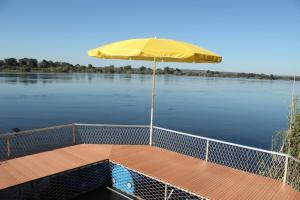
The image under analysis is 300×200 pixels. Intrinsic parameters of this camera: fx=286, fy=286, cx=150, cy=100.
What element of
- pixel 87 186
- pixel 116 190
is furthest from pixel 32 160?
pixel 116 190

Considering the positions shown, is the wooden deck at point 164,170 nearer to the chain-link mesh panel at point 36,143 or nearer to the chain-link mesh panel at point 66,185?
the chain-link mesh panel at point 66,185

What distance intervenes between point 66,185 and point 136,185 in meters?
1.76

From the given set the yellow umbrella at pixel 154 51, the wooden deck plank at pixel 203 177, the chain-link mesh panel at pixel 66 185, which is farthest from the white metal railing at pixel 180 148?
the yellow umbrella at pixel 154 51

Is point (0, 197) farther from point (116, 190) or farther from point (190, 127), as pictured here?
point (190, 127)

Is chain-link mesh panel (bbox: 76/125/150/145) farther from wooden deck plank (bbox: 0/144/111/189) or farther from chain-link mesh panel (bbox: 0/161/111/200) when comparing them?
chain-link mesh panel (bbox: 0/161/111/200)

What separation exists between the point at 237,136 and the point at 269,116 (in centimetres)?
1132

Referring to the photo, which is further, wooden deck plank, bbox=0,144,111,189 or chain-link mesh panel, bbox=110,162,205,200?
chain-link mesh panel, bbox=110,162,205,200

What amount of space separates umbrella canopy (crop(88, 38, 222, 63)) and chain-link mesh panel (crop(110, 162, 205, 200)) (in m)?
2.82

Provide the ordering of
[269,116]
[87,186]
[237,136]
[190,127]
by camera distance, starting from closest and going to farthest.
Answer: [87,186], [237,136], [190,127], [269,116]

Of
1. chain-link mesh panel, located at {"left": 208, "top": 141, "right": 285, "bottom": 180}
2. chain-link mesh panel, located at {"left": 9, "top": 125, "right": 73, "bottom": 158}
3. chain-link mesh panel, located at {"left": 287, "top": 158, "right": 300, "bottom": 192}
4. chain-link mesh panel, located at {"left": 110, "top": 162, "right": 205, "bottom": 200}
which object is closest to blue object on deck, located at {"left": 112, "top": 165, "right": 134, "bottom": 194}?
chain-link mesh panel, located at {"left": 110, "top": 162, "right": 205, "bottom": 200}

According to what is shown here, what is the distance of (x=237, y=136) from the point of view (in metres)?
25.4

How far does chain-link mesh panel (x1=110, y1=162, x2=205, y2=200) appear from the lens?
23.3 ft

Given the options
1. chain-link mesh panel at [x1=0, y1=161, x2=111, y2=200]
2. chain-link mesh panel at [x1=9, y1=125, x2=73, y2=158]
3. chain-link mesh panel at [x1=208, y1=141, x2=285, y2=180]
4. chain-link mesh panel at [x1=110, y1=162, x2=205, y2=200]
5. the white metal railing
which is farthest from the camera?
chain-link mesh panel at [x1=9, y1=125, x2=73, y2=158]

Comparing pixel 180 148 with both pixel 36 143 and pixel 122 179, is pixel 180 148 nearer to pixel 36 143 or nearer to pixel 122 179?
pixel 36 143
